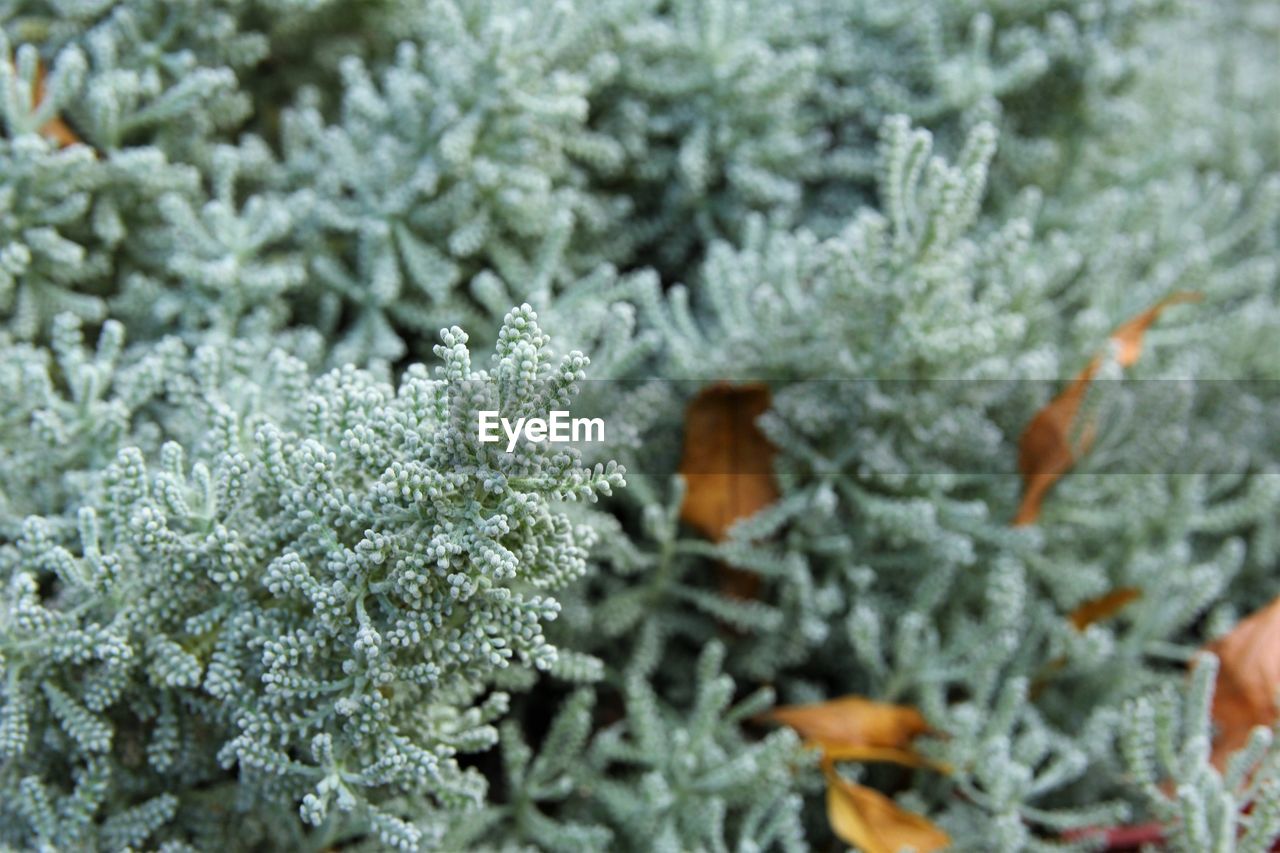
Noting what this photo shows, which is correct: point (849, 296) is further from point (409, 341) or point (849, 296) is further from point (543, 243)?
point (409, 341)

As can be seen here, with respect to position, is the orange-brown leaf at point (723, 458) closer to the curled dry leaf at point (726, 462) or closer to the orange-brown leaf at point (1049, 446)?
the curled dry leaf at point (726, 462)

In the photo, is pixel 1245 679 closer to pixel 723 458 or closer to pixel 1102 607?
pixel 1102 607

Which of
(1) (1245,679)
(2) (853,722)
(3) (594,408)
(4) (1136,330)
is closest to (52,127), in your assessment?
(3) (594,408)

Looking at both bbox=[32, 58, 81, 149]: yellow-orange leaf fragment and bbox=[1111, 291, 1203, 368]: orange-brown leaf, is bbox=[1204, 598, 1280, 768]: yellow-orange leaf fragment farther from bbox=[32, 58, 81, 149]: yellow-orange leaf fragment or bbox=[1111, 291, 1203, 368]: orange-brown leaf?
bbox=[32, 58, 81, 149]: yellow-orange leaf fragment

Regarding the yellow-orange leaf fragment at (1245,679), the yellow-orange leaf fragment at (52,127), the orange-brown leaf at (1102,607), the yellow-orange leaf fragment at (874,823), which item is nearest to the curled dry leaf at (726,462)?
the yellow-orange leaf fragment at (874,823)

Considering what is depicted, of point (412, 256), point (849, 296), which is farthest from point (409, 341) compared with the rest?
point (849, 296)

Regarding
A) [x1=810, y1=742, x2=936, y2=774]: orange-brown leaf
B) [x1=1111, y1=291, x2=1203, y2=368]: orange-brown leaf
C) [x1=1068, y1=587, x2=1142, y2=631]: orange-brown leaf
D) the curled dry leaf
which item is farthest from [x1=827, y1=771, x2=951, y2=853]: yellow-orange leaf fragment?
[x1=1111, y1=291, x2=1203, y2=368]: orange-brown leaf
